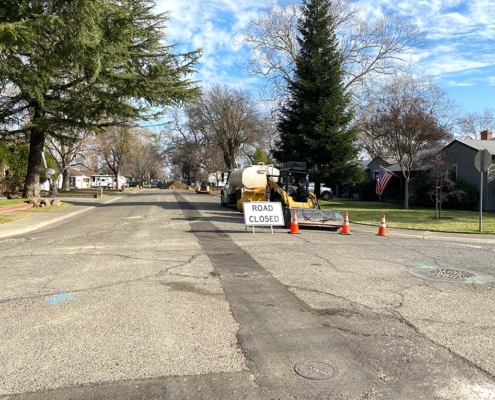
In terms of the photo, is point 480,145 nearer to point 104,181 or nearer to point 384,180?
point 384,180

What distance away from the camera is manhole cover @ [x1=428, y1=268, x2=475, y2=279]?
7848 mm

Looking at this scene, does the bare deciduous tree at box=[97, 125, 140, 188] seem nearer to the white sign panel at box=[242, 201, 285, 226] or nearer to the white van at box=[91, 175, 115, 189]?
the white van at box=[91, 175, 115, 189]

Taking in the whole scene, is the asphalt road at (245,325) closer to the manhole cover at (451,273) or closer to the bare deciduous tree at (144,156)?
the manhole cover at (451,273)

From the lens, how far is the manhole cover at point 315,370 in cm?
379

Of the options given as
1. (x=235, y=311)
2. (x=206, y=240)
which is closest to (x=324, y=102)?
(x=206, y=240)

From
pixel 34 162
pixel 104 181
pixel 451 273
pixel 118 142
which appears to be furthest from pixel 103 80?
pixel 104 181

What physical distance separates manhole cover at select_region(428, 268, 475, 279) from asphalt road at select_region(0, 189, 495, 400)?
2 centimetres

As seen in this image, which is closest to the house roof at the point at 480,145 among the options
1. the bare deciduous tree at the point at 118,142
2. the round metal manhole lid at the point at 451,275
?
the round metal manhole lid at the point at 451,275

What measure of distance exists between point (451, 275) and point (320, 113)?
21897 mm

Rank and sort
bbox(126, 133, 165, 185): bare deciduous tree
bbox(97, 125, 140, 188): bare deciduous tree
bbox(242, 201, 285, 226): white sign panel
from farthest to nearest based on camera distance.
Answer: bbox(126, 133, 165, 185): bare deciduous tree < bbox(97, 125, 140, 188): bare deciduous tree < bbox(242, 201, 285, 226): white sign panel

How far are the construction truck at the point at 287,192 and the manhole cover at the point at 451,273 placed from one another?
263 inches

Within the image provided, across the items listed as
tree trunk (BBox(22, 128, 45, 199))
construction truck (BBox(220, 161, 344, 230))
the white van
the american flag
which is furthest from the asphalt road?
the white van

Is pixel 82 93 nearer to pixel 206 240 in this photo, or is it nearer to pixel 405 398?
pixel 206 240

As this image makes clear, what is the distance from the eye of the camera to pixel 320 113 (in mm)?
28578
